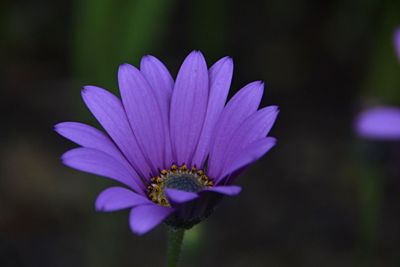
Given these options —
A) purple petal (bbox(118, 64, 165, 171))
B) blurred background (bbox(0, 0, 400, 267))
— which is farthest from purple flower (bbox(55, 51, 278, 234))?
blurred background (bbox(0, 0, 400, 267))

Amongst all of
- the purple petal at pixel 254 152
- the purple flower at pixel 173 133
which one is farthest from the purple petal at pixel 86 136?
the purple petal at pixel 254 152

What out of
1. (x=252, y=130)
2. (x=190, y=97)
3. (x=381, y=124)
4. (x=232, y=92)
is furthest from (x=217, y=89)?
(x=232, y=92)

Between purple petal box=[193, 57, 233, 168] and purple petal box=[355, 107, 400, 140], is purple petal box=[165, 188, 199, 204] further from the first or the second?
purple petal box=[355, 107, 400, 140]

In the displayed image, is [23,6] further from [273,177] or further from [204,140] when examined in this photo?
[204,140]

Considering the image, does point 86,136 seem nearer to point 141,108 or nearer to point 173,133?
point 141,108

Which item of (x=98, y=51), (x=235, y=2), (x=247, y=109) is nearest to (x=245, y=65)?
(x=235, y=2)

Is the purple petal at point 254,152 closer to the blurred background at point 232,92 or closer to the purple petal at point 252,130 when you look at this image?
the purple petal at point 252,130
